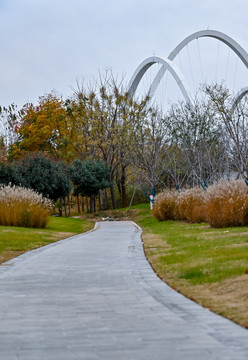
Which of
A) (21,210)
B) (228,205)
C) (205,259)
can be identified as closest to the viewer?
(205,259)

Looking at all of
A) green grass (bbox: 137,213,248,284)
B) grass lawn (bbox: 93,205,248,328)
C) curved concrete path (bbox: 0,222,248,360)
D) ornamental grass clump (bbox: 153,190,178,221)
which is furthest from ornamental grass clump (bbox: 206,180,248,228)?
curved concrete path (bbox: 0,222,248,360)

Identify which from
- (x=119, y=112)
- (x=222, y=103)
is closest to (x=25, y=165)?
(x=119, y=112)

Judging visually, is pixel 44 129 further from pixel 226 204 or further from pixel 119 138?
pixel 226 204

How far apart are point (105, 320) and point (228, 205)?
13359mm

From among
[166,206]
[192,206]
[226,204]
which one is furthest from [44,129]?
[226,204]

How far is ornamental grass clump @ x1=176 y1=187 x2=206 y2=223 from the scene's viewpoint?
2325 cm

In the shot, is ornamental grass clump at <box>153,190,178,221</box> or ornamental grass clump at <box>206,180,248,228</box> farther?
ornamental grass clump at <box>153,190,178,221</box>

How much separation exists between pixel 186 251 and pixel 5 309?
5.98 metres

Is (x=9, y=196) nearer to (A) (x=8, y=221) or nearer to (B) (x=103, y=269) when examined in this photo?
(A) (x=8, y=221)

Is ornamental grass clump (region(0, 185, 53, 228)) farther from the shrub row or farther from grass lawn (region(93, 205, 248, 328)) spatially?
grass lawn (region(93, 205, 248, 328))

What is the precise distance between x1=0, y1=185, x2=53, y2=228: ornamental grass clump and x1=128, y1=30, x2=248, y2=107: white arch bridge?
22066 millimetres

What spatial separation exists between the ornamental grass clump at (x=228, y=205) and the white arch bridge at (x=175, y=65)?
938 inches

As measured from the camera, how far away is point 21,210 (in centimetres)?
2273

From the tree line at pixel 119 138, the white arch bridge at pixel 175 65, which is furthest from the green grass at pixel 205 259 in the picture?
the white arch bridge at pixel 175 65
